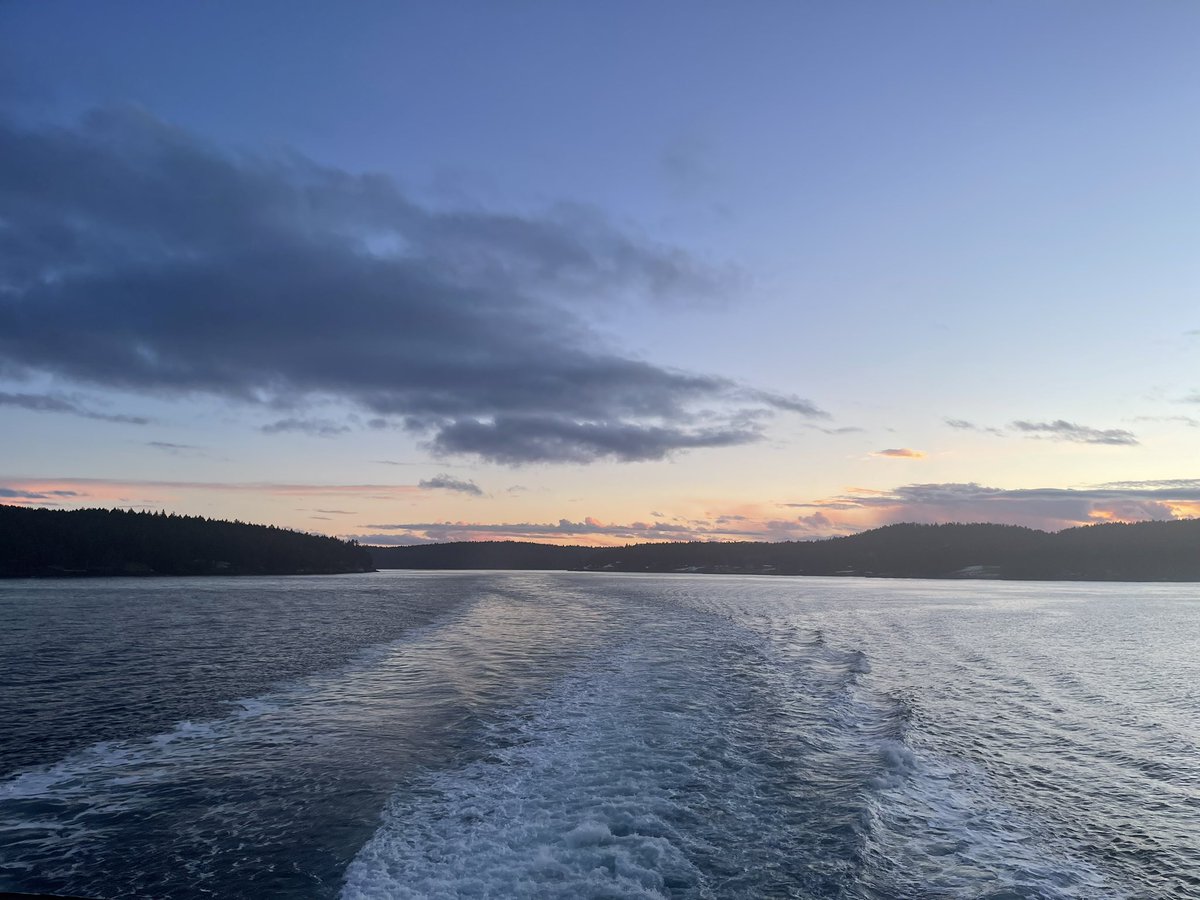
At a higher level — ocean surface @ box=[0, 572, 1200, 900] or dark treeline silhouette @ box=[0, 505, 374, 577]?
dark treeline silhouette @ box=[0, 505, 374, 577]

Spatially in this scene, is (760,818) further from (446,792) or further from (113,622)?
(113,622)

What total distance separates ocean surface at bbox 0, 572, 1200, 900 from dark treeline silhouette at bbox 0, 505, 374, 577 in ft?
445

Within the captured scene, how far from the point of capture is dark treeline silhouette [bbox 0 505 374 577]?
137 metres

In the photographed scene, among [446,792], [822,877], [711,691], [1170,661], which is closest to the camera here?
[822,877]

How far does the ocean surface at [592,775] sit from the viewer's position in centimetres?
1078

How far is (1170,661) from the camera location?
1411 inches

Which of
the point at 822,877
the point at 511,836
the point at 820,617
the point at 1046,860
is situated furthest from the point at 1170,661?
the point at 511,836

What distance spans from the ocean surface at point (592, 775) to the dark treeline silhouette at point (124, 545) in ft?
445

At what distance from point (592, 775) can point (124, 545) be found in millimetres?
172297

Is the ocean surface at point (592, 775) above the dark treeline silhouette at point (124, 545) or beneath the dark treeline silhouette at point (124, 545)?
beneath

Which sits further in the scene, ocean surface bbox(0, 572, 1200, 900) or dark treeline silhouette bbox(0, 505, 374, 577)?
dark treeline silhouette bbox(0, 505, 374, 577)

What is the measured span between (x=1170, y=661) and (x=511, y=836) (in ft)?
131

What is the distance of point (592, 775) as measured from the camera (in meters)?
15.6

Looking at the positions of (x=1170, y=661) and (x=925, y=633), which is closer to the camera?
(x=1170, y=661)
